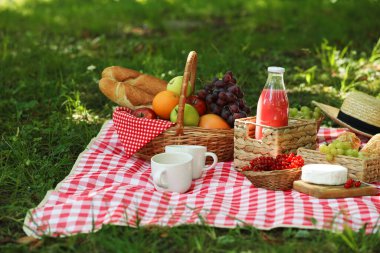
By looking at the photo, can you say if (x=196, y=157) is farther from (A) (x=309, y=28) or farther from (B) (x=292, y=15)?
(B) (x=292, y=15)

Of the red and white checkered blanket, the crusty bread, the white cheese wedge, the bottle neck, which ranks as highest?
the bottle neck

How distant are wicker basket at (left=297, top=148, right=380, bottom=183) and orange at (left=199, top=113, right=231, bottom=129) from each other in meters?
0.46

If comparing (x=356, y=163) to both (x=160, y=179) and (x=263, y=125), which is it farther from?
(x=160, y=179)

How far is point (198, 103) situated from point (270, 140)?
524mm

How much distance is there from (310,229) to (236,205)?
0.39m

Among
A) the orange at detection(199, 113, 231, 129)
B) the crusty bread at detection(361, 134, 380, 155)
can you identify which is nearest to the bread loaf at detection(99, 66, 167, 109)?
the orange at detection(199, 113, 231, 129)

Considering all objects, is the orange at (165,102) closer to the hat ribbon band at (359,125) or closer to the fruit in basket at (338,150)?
the fruit in basket at (338,150)

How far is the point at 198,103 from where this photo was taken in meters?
3.38

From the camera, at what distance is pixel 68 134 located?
3.77 m

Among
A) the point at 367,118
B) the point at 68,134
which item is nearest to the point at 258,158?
the point at 367,118

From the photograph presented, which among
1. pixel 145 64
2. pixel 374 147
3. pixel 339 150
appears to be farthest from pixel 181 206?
pixel 145 64

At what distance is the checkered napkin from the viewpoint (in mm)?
3229

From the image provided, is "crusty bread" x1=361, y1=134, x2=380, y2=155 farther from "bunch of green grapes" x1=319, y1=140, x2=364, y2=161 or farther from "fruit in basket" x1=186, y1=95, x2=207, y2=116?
"fruit in basket" x1=186, y1=95, x2=207, y2=116

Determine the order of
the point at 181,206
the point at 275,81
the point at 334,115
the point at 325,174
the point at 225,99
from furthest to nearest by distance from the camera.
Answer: the point at 334,115 → the point at 225,99 → the point at 275,81 → the point at 325,174 → the point at 181,206
